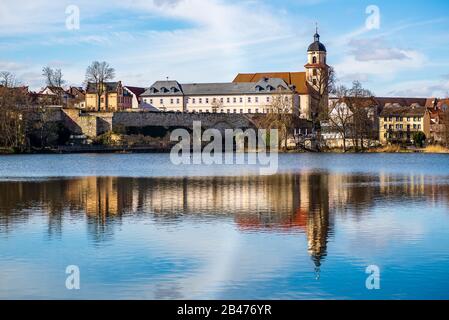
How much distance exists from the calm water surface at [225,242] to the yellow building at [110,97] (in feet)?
257

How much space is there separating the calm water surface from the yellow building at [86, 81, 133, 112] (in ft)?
257

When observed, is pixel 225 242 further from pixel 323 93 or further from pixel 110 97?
pixel 110 97

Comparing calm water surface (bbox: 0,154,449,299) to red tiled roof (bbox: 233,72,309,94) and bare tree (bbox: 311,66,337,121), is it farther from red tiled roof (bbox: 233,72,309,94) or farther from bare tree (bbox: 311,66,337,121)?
red tiled roof (bbox: 233,72,309,94)

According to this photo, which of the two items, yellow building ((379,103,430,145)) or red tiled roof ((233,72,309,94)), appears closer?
yellow building ((379,103,430,145))

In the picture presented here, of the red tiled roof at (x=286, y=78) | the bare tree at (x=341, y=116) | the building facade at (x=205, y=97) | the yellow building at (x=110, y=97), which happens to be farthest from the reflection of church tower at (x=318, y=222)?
the building facade at (x=205, y=97)

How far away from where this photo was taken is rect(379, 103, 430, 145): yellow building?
10206 centimetres

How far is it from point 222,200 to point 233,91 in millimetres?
90958

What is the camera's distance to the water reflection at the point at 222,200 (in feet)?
62.1

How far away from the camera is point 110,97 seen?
111 metres

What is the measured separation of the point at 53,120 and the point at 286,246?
6757 centimetres

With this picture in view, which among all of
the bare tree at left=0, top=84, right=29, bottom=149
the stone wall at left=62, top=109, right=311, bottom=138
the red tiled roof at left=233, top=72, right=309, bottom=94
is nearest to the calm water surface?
the bare tree at left=0, top=84, right=29, bottom=149
